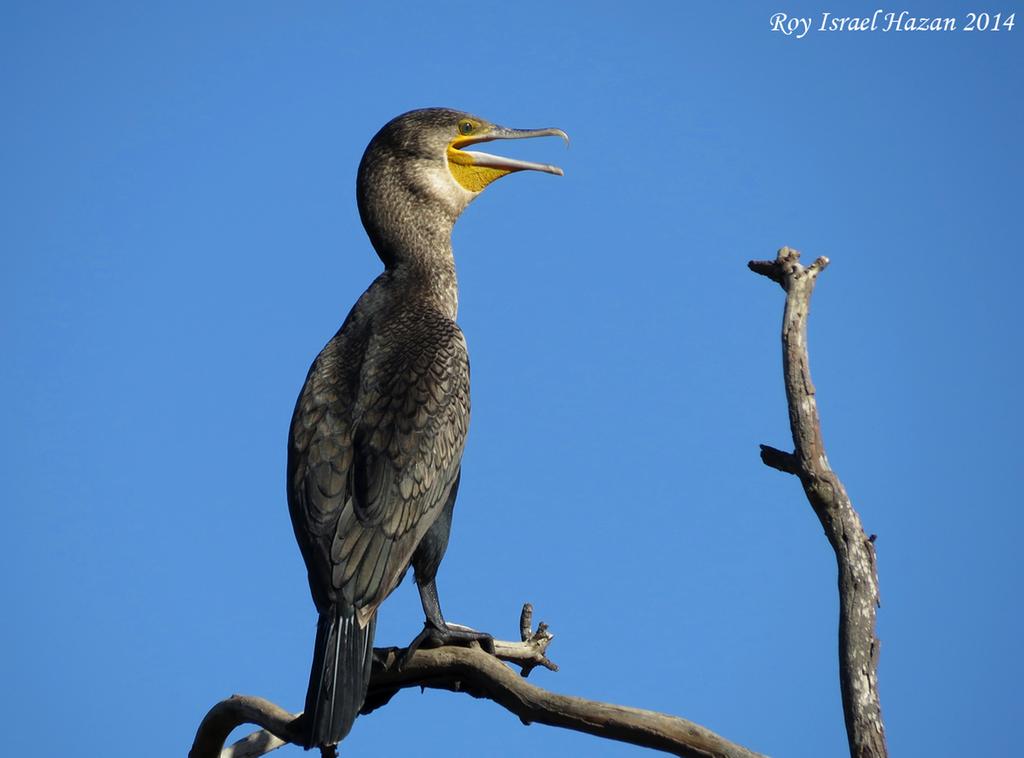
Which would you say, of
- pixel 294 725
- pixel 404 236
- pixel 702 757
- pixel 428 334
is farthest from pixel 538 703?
pixel 404 236

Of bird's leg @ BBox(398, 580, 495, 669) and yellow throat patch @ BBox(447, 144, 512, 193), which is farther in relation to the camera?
yellow throat patch @ BBox(447, 144, 512, 193)

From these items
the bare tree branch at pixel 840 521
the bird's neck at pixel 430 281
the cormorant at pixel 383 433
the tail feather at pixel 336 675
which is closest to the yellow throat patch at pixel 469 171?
the cormorant at pixel 383 433

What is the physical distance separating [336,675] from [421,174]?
2.63 meters

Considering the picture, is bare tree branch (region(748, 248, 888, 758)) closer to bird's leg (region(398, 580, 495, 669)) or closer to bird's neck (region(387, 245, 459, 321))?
bird's leg (region(398, 580, 495, 669))

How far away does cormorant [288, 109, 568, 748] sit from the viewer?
4.94 m

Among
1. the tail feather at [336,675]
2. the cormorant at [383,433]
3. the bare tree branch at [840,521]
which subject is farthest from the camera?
the cormorant at [383,433]

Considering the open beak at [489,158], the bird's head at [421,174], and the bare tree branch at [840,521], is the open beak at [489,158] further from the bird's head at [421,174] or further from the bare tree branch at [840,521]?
the bare tree branch at [840,521]

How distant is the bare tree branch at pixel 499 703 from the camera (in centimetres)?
441

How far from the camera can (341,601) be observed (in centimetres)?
495

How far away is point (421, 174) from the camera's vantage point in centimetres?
657

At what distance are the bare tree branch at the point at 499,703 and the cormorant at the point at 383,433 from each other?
173mm

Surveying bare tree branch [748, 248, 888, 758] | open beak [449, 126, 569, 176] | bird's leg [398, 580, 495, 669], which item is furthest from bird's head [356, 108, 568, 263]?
bare tree branch [748, 248, 888, 758]

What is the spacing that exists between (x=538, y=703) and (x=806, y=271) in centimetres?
174

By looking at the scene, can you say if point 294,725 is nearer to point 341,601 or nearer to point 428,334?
point 341,601
